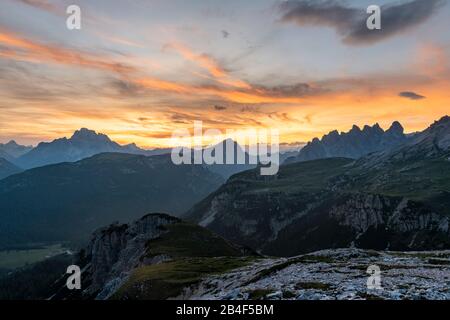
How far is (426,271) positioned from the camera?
2148 inches

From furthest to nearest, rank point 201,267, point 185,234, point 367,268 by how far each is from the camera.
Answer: point 185,234 < point 201,267 < point 367,268

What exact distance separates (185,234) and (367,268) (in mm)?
127266

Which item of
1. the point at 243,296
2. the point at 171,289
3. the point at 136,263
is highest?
the point at 243,296

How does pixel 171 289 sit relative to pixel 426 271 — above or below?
below

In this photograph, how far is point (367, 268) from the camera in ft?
192
